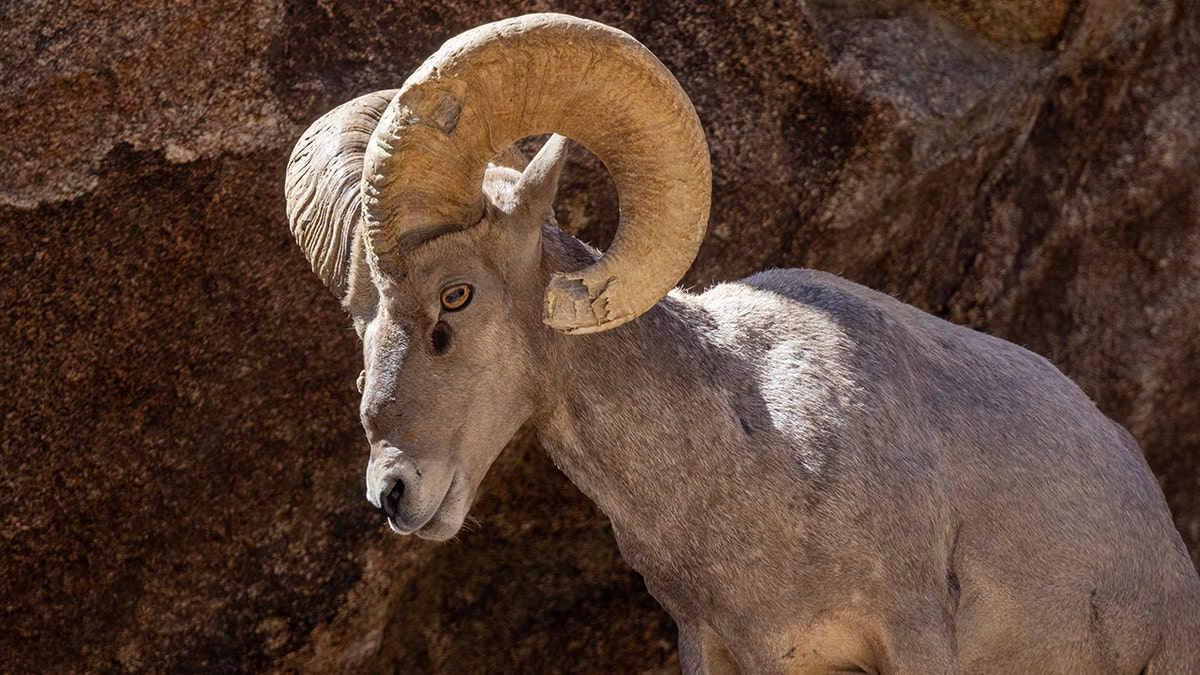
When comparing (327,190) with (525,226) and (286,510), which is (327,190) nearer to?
(525,226)

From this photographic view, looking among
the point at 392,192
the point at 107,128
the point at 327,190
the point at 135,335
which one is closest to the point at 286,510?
the point at 135,335

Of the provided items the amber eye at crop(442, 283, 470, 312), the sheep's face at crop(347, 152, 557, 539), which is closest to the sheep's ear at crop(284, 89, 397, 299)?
the sheep's face at crop(347, 152, 557, 539)

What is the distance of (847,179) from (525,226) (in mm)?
2407

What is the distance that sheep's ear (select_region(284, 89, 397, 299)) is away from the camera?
4.05 meters

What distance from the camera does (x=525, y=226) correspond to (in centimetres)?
396

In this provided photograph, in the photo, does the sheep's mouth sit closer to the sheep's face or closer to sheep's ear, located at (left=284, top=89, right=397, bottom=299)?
the sheep's face

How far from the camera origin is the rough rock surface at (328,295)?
5309 millimetres

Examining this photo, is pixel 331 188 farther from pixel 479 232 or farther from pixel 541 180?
pixel 541 180

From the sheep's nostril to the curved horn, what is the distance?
0.59 m

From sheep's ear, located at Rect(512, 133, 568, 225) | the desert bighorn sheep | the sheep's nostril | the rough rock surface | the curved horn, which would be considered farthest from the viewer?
the rough rock surface

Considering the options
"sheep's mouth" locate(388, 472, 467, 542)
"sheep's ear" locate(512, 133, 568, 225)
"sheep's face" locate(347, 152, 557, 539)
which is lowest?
"sheep's mouth" locate(388, 472, 467, 542)

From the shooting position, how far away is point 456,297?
12.6ft

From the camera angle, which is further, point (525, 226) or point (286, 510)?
point (286, 510)

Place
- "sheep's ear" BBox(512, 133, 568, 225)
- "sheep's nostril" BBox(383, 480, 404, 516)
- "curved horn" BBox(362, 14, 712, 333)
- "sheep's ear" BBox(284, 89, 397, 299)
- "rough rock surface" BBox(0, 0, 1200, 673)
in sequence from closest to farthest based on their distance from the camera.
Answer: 1. "curved horn" BBox(362, 14, 712, 333)
2. "sheep's nostril" BBox(383, 480, 404, 516)
3. "sheep's ear" BBox(512, 133, 568, 225)
4. "sheep's ear" BBox(284, 89, 397, 299)
5. "rough rock surface" BBox(0, 0, 1200, 673)
